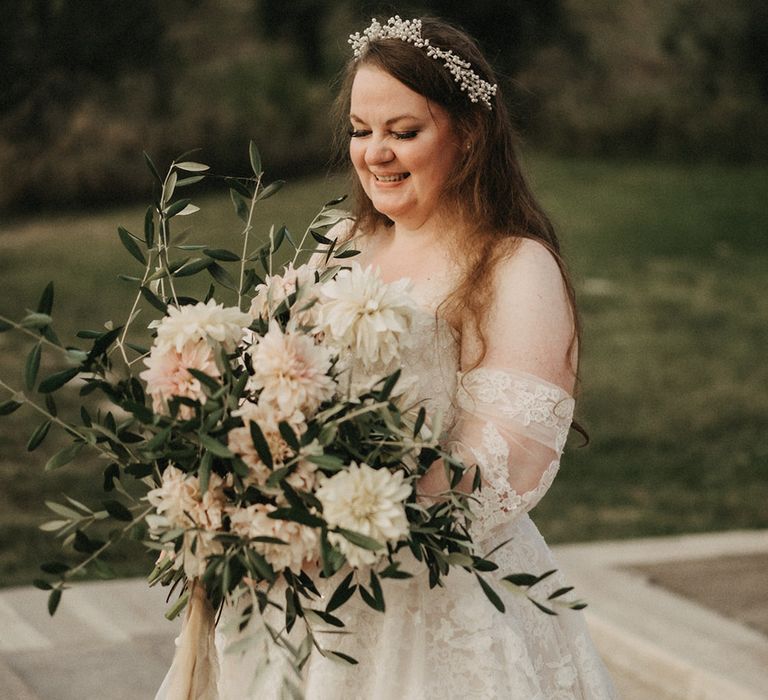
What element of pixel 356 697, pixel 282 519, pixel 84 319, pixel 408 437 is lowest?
pixel 84 319

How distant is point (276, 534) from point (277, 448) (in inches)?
5.3

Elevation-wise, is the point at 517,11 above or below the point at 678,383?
above

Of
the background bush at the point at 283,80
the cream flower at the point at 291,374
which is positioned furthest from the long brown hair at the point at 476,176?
the background bush at the point at 283,80

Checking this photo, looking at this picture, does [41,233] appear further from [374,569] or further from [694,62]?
[374,569]

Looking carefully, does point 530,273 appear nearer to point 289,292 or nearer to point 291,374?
point 289,292

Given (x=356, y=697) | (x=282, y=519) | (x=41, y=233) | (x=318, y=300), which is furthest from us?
(x=41, y=233)

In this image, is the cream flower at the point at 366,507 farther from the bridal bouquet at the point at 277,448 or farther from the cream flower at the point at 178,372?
the cream flower at the point at 178,372

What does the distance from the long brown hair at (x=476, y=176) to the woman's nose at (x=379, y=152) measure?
0.12m

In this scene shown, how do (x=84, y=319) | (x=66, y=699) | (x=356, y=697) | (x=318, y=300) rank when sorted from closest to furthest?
1. (x=318, y=300)
2. (x=356, y=697)
3. (x=66, y=699)
4. (x=84, y=319)

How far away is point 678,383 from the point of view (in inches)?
360

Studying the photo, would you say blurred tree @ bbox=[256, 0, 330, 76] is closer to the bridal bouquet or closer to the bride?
the bride

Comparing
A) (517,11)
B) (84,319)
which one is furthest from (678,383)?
(517,11)

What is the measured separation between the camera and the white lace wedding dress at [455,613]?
2.45m

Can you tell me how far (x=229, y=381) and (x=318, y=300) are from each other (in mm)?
264
